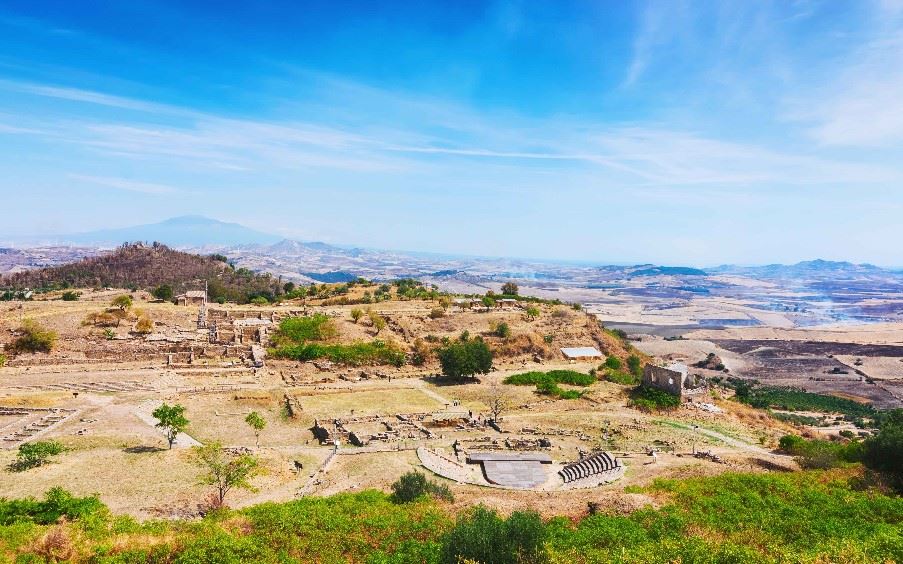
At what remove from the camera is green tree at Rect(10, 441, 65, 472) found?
Answer: 21812mm

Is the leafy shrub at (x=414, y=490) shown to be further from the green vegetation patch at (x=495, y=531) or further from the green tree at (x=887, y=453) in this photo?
the green tree at (x=887, y=453)

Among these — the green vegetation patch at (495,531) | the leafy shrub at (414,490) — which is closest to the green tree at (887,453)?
the green vegetation patch at (495,531)

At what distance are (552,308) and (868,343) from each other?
79114mm

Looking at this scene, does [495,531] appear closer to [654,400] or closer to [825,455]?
[825,455]

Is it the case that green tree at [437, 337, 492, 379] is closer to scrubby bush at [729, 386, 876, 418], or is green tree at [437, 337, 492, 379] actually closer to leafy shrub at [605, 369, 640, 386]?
leafy shrub at [605, 369, 640, 386]

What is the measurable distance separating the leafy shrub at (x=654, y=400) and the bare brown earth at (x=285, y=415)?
2.78 feet

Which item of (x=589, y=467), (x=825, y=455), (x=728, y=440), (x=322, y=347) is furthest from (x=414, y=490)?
(x=322, y=347)

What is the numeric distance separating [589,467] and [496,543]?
13.9 metres

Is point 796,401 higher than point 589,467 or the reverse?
the reverse

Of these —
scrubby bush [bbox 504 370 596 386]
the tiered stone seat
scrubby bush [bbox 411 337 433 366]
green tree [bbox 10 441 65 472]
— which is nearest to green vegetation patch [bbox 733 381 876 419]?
scrubby bush [bbox 504 370 596 386]

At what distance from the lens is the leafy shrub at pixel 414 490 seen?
1908 cm

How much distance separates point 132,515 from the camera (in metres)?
18.0

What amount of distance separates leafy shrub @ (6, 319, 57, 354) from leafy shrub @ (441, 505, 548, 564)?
40898 mm

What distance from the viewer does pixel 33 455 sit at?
72.2 feet
